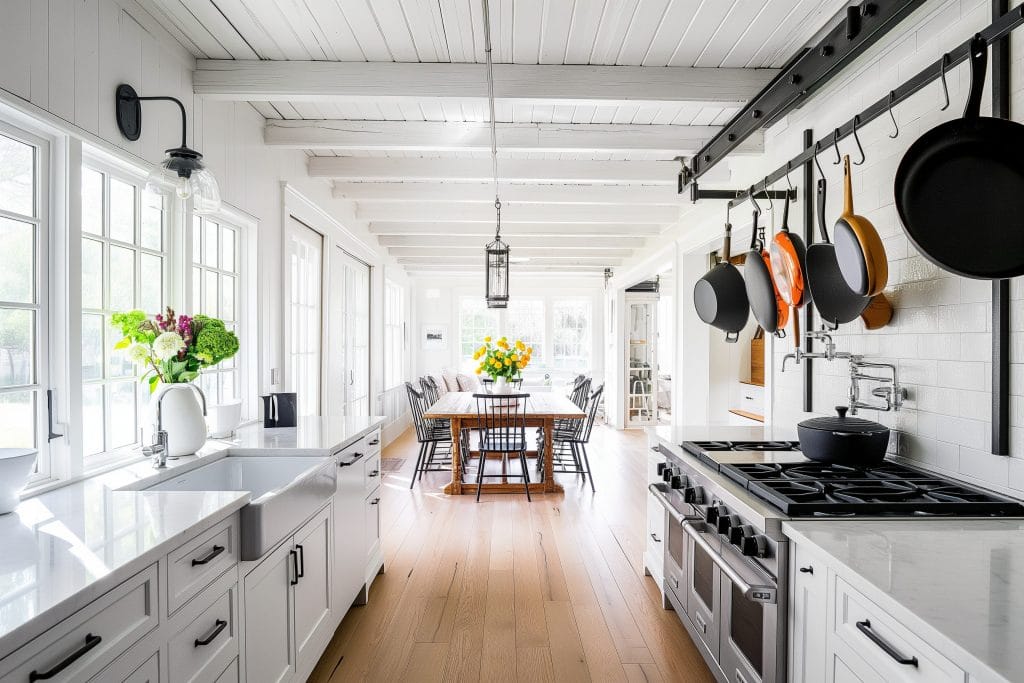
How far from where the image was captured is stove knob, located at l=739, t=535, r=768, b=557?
1.52 m

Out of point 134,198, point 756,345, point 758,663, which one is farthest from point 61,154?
point 756,345

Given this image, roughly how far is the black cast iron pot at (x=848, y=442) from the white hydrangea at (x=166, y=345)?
7.37ft

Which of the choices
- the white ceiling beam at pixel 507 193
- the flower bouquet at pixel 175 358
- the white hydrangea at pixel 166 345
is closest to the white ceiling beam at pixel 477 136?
the white ceiling beam at pixel 507 193

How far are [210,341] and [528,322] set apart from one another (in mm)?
7691

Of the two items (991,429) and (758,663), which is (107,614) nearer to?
(758,663)

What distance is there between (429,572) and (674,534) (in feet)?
4.67

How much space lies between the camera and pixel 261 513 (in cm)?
160

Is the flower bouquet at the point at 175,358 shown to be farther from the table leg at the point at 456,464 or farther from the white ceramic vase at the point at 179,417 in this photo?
the table leg at the point at 456,464

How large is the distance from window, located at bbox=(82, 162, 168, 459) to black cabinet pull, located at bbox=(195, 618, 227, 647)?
947 mm

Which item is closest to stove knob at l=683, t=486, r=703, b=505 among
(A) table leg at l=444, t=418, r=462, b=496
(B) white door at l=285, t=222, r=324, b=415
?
(B) white door at l=285, t=222, r=324, b=415

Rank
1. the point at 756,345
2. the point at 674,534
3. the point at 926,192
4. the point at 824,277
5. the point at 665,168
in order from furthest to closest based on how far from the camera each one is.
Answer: the point at 756,345, the point at 665,168, the point at 674,534, the point at 824,277, the point at 926,192

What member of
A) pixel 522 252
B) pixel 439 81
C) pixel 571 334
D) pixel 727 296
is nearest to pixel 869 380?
pixel 727 296

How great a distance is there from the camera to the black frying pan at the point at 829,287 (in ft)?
6.85

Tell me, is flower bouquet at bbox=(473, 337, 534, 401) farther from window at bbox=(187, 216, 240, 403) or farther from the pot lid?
the pot lid
